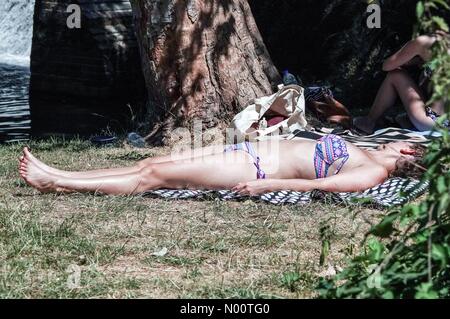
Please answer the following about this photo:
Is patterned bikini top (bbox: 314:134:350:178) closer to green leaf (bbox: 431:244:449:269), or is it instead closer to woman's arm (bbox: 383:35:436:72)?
woman's arm (bbox: 383:35:436:72)

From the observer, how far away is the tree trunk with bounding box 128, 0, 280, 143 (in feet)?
25.8

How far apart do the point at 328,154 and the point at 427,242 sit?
106 inches

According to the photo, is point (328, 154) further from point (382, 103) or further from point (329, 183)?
point (382, 103)

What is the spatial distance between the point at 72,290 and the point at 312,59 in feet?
25.1

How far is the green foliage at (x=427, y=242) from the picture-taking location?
2904mm

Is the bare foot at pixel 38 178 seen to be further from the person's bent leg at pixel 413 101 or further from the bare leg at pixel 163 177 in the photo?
the person's bent leg at pixel 413 101

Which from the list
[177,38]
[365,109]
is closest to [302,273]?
[177,38]

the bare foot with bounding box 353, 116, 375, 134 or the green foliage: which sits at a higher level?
the green foliage

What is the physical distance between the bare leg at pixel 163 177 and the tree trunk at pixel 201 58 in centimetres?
216

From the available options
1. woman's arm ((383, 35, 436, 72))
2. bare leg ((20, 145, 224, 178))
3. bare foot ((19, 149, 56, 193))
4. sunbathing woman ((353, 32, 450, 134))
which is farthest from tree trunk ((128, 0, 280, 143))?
bare foot ((19, 149, 56, 193))

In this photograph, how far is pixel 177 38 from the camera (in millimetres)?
7891

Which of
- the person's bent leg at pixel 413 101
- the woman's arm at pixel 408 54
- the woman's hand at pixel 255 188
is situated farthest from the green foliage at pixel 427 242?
the woman's arm at pixel 408 54

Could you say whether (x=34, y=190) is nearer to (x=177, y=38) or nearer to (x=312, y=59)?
(x=177, y=38)

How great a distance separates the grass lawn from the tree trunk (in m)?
2.28
